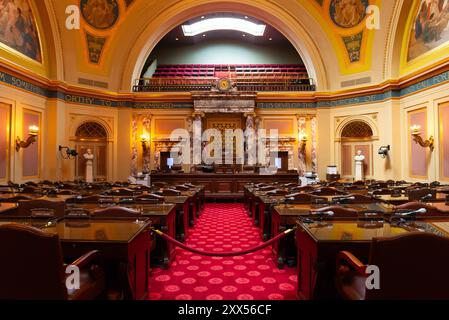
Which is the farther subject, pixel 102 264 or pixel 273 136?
pixel 273 136

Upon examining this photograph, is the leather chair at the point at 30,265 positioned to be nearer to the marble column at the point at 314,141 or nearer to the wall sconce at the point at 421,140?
the wall sconce at the point at 421,140

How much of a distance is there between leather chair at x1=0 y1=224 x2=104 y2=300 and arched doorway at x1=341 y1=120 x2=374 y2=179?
13481mm

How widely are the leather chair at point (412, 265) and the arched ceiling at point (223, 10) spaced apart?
1149cm

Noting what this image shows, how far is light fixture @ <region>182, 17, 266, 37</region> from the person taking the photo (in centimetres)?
1734

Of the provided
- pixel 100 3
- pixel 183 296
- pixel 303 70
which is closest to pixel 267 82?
pixel 303 70

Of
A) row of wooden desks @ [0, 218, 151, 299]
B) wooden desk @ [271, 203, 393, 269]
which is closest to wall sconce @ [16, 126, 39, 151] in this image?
row of wooden desks @ [0, 218, 151, 299]

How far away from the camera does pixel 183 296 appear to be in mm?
3150

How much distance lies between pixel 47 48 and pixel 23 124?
11.3 feet

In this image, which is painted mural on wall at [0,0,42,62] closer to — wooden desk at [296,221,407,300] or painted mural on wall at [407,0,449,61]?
wooden desk at [296,221,407,300]

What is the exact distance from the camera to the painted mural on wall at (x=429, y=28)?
29.6 ft

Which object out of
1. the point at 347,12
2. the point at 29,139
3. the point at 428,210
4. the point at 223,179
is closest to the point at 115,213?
the point at 428,210

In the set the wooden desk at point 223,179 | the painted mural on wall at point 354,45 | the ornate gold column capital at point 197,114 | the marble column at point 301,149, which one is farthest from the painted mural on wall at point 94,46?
the painted mural on wall at point 354,45

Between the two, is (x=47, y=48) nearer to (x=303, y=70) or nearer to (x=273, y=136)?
(x=273, y=136)

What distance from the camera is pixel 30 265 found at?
69.1 inches
